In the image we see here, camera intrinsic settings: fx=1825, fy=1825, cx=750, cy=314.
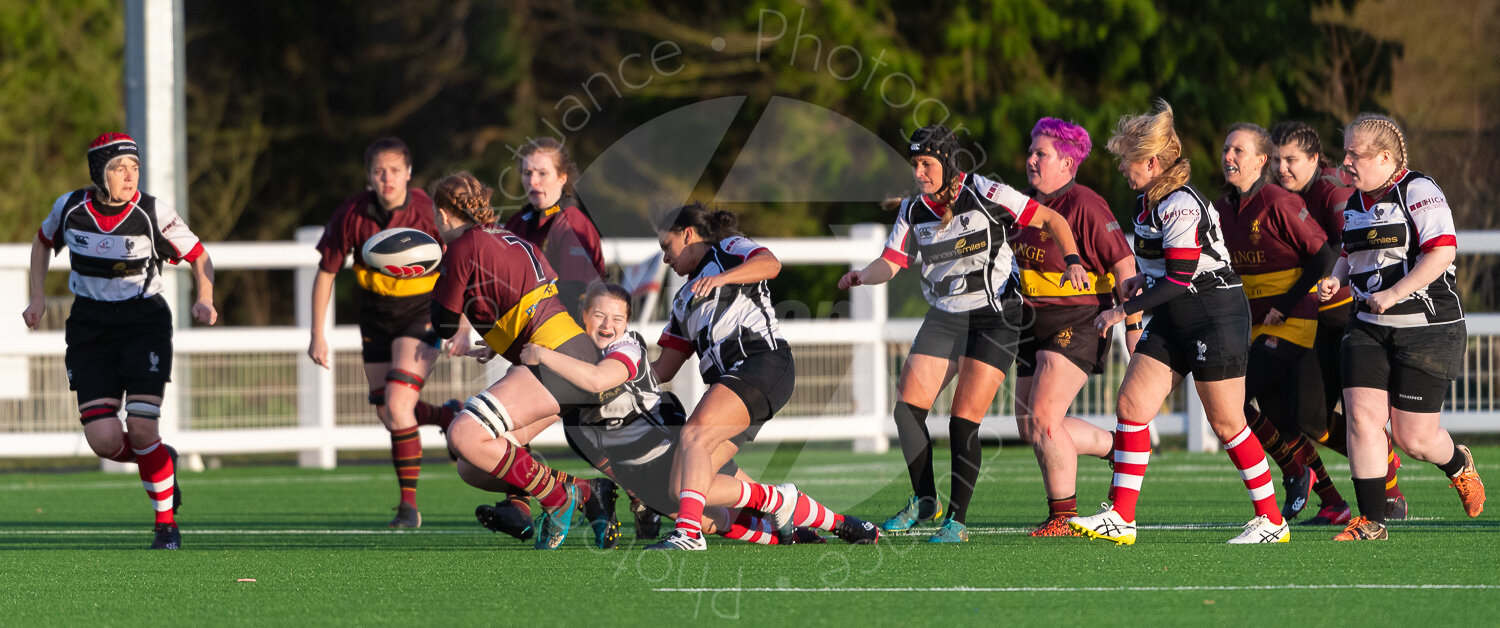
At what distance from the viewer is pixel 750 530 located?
723 centimetres

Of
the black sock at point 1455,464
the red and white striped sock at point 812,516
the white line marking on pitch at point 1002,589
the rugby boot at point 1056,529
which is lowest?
the rugby boot at point 1056,529

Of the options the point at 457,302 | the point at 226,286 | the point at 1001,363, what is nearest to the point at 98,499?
the point at 457,302

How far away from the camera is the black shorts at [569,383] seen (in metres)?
7.01

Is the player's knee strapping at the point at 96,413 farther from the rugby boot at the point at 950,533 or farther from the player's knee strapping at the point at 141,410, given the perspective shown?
the rugby boot at the point at 950,533

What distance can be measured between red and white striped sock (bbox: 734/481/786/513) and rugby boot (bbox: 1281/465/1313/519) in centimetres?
243

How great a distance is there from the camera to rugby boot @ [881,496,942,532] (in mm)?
7562

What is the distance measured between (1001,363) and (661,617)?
252cm

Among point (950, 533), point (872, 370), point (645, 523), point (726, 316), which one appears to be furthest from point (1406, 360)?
point (872, 370)

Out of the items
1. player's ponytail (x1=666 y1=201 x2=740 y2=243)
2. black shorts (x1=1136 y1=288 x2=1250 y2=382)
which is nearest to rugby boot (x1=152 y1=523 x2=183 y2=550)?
player's ponytail (x1=666 y1=201 x2=740 y2=243)

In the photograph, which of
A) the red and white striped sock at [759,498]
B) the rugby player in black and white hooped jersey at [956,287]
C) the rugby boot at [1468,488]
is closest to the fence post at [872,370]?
the rugby player in black and white hooped jersey at [956,287]

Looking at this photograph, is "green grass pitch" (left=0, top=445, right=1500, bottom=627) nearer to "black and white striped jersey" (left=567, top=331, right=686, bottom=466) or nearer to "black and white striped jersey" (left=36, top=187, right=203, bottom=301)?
"black and white striped jersey" (left=567, top=331, right=686, bottom=466)

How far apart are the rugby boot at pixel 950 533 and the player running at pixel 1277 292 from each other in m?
1.54

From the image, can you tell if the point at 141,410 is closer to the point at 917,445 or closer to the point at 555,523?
the point at 555,523

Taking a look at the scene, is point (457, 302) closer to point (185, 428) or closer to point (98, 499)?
point (98, 499)
